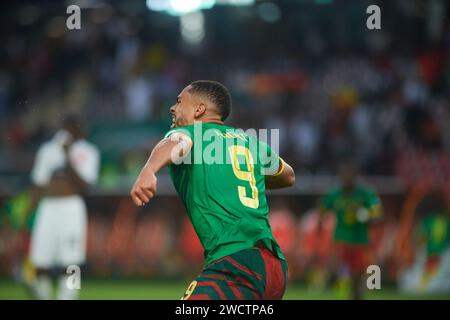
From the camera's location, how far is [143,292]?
546 inches

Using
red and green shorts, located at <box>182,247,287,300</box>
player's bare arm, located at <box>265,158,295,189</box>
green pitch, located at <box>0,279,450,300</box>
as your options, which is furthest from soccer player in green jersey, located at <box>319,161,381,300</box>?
red and green shorts, located at <box>182,247,287,300</box>

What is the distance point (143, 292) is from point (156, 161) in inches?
381

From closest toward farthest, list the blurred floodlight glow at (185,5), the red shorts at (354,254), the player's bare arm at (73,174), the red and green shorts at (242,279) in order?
the red and green shorts at (242,279) → the player's bare arm at (73,174) → the red shorts at (354,254) → the blurred floodlight glow at (185,5)

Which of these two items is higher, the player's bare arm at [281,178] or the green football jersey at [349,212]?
the player's bare arm at [281,178]

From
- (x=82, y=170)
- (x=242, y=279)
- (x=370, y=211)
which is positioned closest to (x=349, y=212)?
(x=370, y=211)

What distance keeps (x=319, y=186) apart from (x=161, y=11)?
7.06m

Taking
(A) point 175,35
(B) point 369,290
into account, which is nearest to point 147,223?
(B) point 369,290

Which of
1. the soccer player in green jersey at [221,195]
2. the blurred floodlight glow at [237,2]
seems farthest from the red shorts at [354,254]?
the blurred floodlight glow at [237,2]

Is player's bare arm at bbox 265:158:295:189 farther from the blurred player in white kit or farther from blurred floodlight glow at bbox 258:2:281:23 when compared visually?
blurred floodlight glow at bbox 258:2:281:23

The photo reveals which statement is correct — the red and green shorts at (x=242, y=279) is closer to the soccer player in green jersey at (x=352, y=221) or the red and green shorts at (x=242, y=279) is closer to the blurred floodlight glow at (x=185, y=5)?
the soccer player in green jersey at (x=352, y=221)

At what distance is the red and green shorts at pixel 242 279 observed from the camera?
181 inches

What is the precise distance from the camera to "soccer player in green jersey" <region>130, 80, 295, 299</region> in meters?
4.65

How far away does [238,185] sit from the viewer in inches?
193

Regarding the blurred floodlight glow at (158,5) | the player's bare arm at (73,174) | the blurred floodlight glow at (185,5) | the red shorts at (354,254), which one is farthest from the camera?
the blurred floodlight glow at (158,5)
